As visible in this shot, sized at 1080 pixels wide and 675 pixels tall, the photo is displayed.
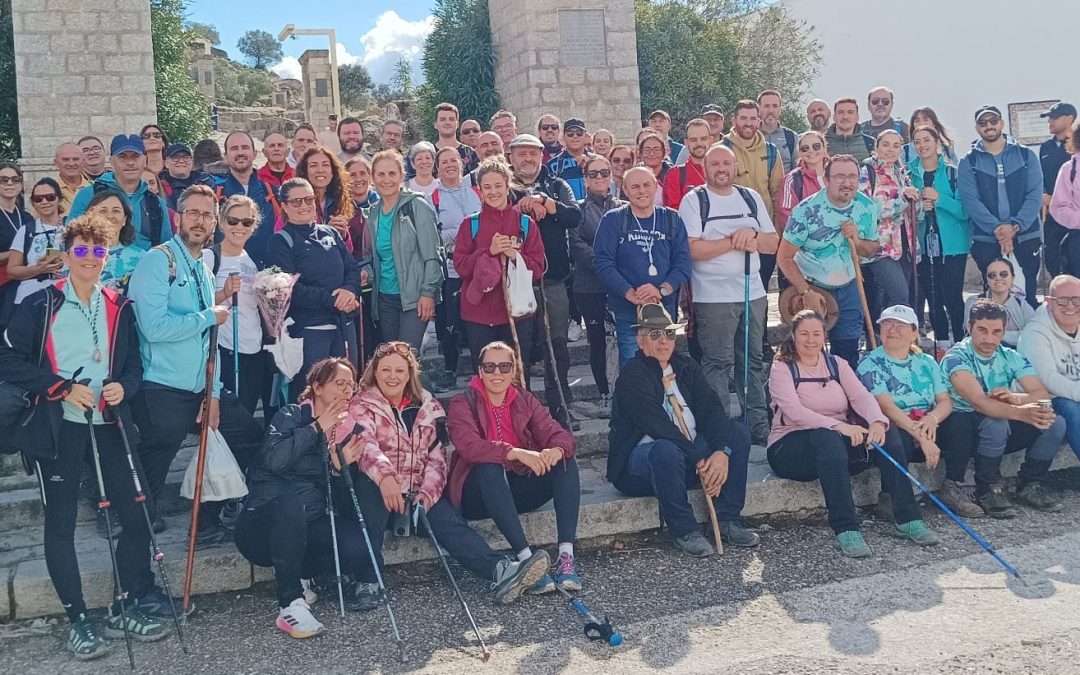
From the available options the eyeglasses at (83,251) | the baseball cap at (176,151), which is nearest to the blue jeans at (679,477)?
the eyeglasses at (83,251)

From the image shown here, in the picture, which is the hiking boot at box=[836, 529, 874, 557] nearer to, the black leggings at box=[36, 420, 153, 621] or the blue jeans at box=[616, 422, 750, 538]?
the blue jeans at box=[616, 422, 750, 538]

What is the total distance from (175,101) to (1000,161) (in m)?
11.1

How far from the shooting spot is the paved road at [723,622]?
3777 millimetres

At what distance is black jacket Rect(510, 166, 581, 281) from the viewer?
6094 millimetres

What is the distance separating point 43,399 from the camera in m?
3.95

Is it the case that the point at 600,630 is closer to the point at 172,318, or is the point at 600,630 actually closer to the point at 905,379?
the point at 172,318

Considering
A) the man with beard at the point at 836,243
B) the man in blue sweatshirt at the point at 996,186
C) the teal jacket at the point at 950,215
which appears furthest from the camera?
the teal jacket at the point at 950,215

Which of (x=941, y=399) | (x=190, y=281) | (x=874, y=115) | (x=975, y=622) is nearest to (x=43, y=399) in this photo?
(x=190, y=281)

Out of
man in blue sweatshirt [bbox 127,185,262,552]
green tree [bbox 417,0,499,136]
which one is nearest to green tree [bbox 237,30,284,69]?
green tree [bbox 417,0,499,136]

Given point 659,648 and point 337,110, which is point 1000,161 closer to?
point 659,648

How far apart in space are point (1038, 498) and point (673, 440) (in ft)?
7.09

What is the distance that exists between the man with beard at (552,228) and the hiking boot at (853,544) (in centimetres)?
177

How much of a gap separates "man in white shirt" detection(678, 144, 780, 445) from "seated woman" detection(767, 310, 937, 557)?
0.53 meters

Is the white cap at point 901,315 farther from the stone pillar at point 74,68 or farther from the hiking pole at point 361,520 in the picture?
the stone pillar at point 74,68
